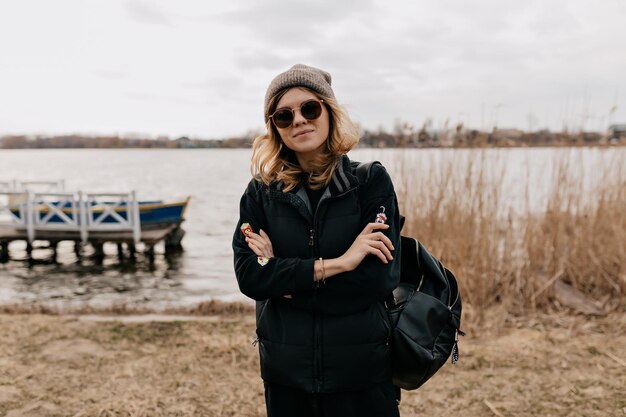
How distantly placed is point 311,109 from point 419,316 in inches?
31.7

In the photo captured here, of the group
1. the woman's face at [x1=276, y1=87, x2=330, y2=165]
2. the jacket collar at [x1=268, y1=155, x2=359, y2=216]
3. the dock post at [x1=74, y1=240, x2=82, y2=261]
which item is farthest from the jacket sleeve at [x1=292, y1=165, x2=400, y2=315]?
the dock post at [x1=74, y1=240, x2=82, y2=261]

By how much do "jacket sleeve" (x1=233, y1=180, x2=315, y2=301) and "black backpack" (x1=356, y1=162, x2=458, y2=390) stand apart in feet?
1.20

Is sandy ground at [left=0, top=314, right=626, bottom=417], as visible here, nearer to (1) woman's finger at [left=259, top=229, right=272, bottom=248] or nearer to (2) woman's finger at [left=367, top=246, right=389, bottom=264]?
(1) woman's finger at [left=259, top=229, right=272, bottom=248]

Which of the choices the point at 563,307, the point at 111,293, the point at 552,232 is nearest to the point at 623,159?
the point at 552,232

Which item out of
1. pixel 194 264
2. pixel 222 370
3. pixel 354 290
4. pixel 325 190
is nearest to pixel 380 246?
pixel 354 290

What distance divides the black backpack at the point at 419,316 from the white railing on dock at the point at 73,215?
1235 centimetres

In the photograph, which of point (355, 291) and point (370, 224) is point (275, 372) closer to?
point (355, 291)

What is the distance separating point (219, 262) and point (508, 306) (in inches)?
360

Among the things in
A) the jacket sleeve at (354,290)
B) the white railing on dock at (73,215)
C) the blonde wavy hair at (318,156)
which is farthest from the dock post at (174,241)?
the jacket sleeve at (354,290)

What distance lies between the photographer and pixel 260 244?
1.79m

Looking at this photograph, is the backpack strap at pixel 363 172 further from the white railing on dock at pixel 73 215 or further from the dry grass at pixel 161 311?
the white railing on dock at pixel 73 215

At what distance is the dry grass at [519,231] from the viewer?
16.8ft

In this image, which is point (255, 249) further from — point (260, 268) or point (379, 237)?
point (379, 237)

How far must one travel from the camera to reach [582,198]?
18.3 ft
